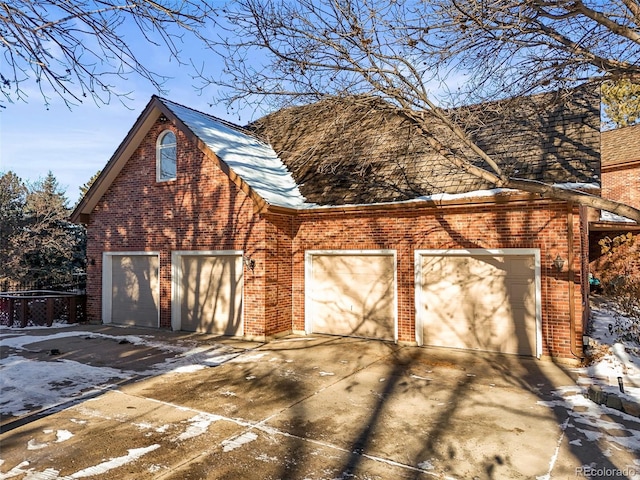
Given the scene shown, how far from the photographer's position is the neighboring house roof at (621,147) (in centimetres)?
2016

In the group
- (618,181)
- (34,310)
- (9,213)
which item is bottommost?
(34,310)

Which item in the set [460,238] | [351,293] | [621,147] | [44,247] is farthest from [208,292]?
[621,147]

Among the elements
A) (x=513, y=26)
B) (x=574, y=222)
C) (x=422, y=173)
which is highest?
(x=513, y=26)

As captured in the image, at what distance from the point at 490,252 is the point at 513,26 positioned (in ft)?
14.7

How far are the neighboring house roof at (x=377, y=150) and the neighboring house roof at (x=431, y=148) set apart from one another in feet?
0.07

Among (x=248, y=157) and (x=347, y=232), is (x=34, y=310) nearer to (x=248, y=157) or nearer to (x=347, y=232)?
(x=248, y=157)

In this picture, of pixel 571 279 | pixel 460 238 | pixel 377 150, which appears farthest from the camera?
pixel 377 150

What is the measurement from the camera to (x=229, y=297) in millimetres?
10859

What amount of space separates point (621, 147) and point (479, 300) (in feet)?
59.6

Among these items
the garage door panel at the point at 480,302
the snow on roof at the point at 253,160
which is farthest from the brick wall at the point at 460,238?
the snow on roof at the point at 253,160

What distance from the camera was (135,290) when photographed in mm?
12609

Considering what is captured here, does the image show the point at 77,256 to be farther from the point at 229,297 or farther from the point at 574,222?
the point at 574,222

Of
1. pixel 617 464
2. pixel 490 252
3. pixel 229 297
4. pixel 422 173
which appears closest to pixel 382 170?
pixel 422 173

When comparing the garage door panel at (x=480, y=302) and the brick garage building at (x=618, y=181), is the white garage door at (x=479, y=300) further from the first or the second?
the brick garage building at (x=618, y=181)
